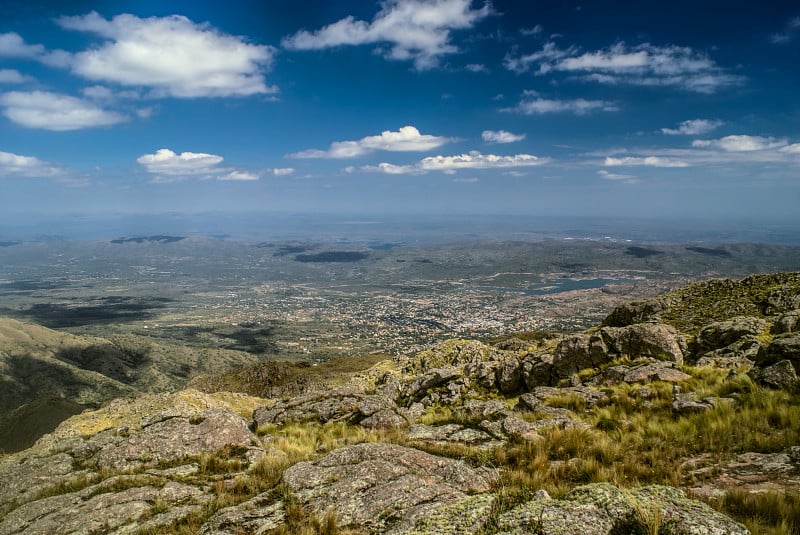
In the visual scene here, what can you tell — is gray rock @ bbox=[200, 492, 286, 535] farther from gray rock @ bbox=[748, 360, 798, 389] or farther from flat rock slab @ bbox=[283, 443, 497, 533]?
gray rock @ bbox=[748, 360, 798, 389]

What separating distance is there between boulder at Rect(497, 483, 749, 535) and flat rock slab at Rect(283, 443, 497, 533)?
196 centimetres

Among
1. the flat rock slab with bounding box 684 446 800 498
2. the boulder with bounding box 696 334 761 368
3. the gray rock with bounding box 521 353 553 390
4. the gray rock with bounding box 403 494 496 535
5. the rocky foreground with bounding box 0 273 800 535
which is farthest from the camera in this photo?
the gray rock with bounding box 521 353 553 390

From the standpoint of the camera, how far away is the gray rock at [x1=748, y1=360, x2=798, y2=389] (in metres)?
11.2

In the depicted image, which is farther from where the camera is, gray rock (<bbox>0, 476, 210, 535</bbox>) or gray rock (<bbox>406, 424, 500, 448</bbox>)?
gray rock (<bbox>406, 424, 500, 448</bbox>)

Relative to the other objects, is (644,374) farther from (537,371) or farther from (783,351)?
(537,371)

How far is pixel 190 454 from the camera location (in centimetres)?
1355

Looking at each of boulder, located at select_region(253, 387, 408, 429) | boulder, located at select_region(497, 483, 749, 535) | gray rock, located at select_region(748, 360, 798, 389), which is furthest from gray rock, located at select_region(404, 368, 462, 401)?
boulder, located at select_region(497, 483, 749, 535)

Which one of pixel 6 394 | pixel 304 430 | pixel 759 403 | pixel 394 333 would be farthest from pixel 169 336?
pixel 759 403

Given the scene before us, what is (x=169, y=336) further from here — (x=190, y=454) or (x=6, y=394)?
(x=190, y=454)

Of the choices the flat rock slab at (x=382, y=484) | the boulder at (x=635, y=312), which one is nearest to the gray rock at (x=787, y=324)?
the boulder at (x=635, y=312)

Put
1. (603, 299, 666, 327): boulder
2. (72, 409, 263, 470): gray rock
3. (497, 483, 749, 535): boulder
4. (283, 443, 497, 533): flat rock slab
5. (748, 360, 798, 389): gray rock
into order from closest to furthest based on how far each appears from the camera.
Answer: (497, 483, 749, 535): boulder, (283, 443, 497, 533): flat rock slab, (748, 360, 798, 389): gray rock, (72, 409, 263, 470): gray rock, (603, 299, 666, 327): boulder

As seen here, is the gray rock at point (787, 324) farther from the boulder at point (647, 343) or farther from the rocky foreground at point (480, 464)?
the boulder at point (647, 343)

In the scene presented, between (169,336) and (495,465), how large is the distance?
230685 millimetres

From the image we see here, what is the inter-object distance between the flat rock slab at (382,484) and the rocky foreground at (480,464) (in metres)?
0.04
